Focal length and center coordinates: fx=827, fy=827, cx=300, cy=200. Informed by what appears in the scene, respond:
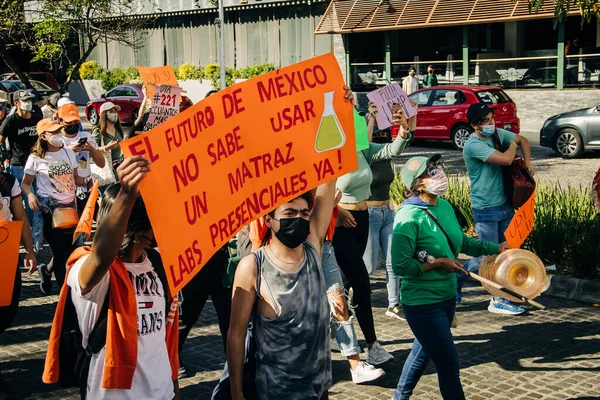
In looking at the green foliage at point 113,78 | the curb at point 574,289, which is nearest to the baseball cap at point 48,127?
the curb at point 574,289

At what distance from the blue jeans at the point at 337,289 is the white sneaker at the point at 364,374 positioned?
0.12 m

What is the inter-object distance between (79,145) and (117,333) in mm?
5100

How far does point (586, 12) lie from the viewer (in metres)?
9.01

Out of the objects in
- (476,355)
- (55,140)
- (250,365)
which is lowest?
(476,355)

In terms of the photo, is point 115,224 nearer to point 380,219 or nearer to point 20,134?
point 380,219

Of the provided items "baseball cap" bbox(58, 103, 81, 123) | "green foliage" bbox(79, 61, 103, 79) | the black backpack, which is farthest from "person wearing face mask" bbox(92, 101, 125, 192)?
"green foliage" bbox(79, 61, 103, 79)

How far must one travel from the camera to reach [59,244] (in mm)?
7590

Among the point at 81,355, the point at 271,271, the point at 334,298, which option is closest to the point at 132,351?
the point at 81,355

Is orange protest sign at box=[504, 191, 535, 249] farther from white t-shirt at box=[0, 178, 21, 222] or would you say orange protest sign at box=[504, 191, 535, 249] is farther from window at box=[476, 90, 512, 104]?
window at box=[476, 90, 512, 104]

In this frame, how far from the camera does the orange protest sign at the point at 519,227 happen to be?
5800mm

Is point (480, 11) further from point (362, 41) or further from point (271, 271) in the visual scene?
point (271, 271)

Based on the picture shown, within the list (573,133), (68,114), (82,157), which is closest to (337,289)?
(68,114)

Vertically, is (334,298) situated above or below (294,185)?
below

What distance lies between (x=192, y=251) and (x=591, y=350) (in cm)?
439
